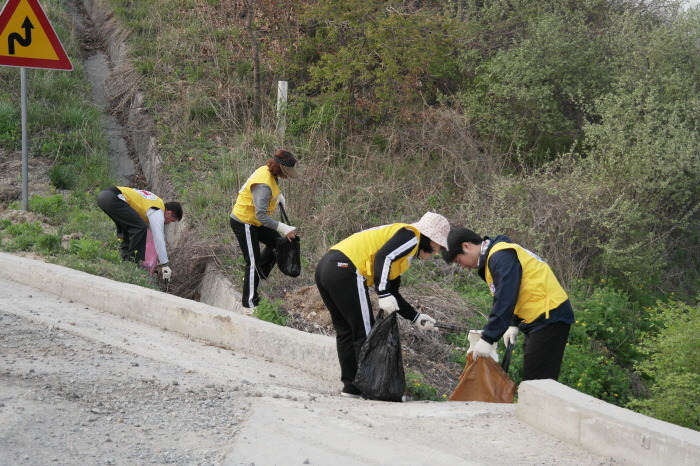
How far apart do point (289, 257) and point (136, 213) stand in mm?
1882

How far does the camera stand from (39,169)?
1116 cm

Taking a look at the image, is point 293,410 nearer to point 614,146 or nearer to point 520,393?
point 520,393

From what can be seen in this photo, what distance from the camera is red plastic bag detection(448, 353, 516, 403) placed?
5284 millimetres

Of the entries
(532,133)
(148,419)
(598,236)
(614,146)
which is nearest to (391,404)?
(148,419)

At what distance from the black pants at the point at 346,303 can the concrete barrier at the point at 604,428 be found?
1.24 m

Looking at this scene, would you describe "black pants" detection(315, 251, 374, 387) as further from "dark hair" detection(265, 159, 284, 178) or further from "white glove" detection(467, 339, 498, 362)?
"dark hair" detection(265, 159, 284, 178)

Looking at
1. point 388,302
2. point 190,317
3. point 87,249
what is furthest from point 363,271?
point 87,249

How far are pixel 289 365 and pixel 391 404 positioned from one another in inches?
42.6

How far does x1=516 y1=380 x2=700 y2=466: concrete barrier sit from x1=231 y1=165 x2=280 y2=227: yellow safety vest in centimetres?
366

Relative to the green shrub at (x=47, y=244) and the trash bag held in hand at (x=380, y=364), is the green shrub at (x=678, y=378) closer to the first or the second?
the trash bag held in hand at (x=380, y=364)

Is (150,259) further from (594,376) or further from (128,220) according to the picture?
(594,376)

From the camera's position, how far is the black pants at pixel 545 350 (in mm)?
5086

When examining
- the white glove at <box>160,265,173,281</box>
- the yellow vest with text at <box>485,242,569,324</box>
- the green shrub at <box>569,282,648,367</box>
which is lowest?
the green shrub at <box>569,282,648,367</box>

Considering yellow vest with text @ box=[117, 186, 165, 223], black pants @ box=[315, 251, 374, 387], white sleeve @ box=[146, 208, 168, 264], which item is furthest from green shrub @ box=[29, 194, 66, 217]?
black pants @ box=[315, 251, 374, 387]
